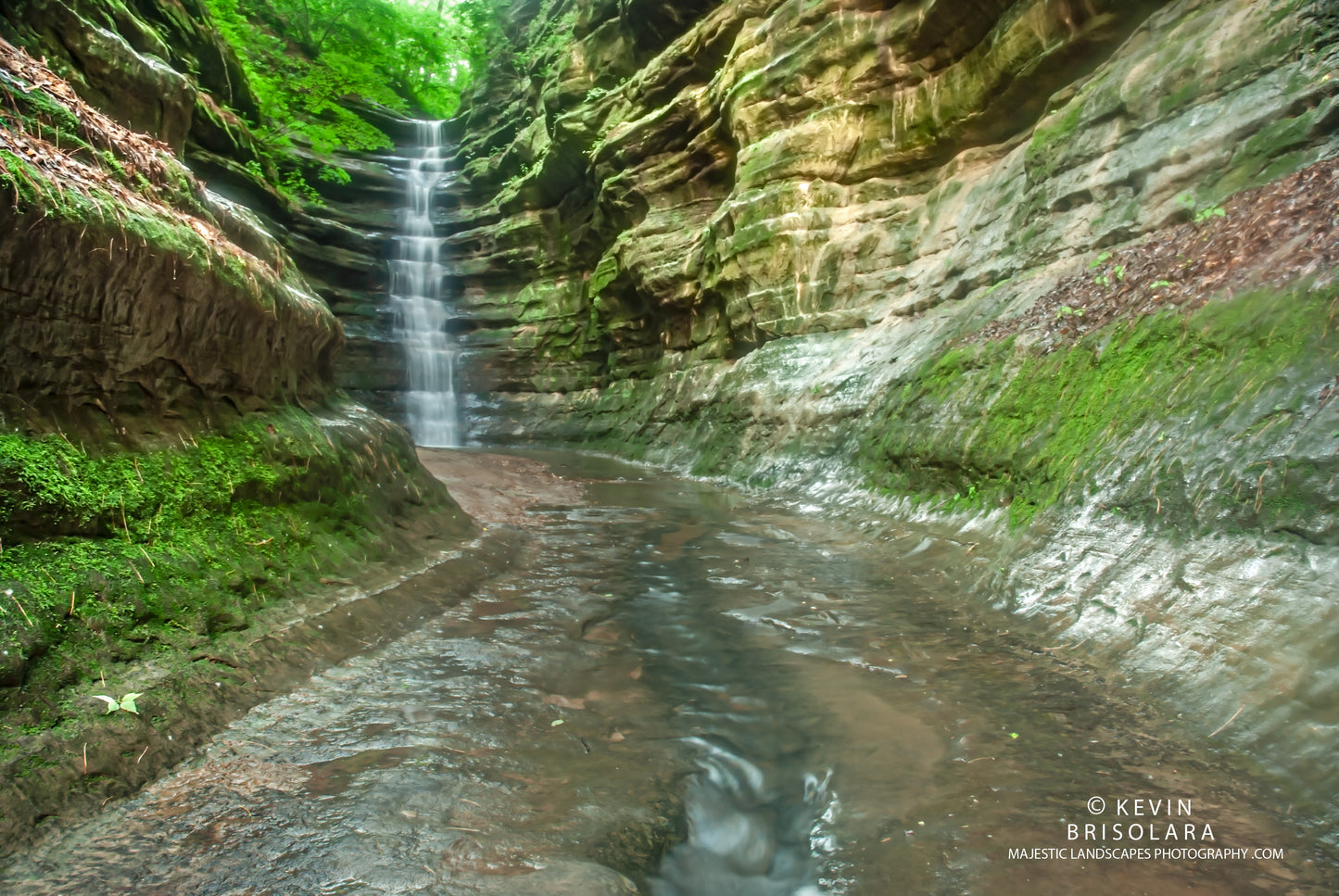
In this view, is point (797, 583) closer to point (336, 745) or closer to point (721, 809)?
point (721, 809)

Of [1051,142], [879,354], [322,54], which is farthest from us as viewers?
[322,54]

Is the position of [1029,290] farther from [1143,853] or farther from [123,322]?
[123,322]

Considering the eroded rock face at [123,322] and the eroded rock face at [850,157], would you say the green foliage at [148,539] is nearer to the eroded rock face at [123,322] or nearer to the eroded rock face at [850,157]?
the eroded rock face at [123,322]

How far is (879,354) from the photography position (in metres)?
10.8

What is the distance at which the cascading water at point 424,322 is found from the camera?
80.6 feet

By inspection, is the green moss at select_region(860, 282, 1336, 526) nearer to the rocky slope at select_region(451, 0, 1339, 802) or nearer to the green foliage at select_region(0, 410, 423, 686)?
the rocky slope at select_region(451, 0, 1339, 802)

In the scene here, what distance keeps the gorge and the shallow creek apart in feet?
0.58

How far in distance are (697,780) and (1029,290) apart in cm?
754

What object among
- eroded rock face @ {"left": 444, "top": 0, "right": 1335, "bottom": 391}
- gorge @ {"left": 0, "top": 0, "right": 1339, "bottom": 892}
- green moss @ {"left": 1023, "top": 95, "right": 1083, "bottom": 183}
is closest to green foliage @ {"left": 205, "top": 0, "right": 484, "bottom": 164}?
gorge @ {"left": 0, "top": 0, "right": 1339, "bottom": 892}

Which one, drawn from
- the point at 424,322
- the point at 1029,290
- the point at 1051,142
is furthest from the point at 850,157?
the point at 424,322

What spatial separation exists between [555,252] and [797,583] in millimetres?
21174

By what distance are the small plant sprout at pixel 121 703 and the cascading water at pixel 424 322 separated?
2139 cm

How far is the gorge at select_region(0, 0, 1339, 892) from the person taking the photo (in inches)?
130

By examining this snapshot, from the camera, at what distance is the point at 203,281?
4.52m
